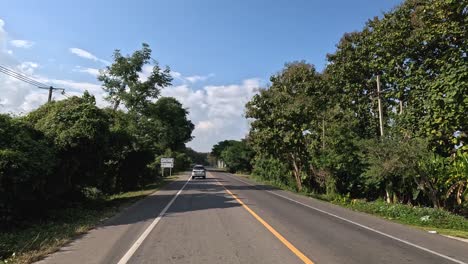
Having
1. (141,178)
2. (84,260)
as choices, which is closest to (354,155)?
(141,178)

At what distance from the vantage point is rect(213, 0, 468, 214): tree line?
20547 mm

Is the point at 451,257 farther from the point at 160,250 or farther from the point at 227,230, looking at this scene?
the point at 160,250

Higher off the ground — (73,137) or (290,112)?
(290,112)

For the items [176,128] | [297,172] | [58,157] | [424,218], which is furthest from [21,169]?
[176,128]

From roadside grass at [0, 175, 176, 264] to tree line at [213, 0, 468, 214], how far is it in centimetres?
1512

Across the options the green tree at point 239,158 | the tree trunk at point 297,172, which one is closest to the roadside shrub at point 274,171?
the tree trunk at point 297,172

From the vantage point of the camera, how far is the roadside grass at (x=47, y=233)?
8.50 metres

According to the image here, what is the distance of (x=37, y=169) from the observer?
13.0m

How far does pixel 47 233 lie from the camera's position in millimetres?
11055

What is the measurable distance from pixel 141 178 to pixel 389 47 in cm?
2231

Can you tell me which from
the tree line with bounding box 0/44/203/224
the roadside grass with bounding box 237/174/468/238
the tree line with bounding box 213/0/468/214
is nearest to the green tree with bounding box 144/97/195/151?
the tree line with bounding box 213/0/468/214

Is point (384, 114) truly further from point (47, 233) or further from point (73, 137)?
point (47, 233)

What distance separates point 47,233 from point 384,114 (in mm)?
27342

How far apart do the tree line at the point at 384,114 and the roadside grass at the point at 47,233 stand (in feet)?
49.6
